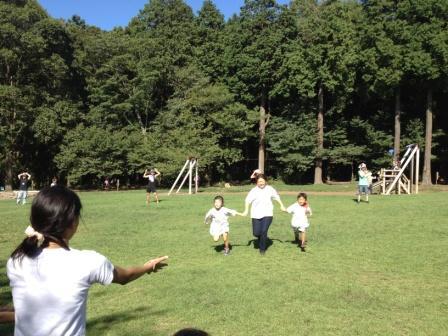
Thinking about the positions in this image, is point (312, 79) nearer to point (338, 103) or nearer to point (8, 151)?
point (338, 103)

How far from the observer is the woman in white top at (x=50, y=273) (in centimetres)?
256

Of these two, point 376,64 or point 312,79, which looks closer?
point 376,64

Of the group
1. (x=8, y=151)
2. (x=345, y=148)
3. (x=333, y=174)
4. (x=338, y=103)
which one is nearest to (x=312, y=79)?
(x=338, y=103)

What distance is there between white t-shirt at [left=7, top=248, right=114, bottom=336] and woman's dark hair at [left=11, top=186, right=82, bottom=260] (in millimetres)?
49

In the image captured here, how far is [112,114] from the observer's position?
149ft

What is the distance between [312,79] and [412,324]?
36663 mm

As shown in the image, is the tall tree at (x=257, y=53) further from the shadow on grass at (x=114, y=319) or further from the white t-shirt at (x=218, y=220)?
the shadow on grass at (x=114, y=319)

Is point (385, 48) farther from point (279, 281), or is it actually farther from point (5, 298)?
point (5, 298)

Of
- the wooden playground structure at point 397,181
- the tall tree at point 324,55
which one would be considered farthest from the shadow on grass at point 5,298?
the tall tree at point 324,55

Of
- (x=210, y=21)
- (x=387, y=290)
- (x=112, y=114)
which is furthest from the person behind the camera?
(x=210, y=21)

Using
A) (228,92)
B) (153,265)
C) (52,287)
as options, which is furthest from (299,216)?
(228,92)

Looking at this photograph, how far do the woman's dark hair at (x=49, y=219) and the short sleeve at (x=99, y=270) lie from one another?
0.18 m

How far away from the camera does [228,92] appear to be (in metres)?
44.4

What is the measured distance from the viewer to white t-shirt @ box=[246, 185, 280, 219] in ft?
35.8
